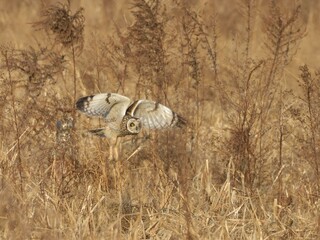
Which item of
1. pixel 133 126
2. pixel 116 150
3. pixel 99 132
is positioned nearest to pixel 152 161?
pixel 116 150

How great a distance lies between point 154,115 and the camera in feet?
18.5

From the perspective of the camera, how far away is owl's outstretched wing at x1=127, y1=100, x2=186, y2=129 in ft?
18.4

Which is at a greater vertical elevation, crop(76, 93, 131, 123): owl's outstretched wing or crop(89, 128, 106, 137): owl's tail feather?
crop(76, 93, 131, 123): owl's outstretched wing

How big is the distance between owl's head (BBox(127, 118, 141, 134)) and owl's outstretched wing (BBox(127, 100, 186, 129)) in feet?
0.17

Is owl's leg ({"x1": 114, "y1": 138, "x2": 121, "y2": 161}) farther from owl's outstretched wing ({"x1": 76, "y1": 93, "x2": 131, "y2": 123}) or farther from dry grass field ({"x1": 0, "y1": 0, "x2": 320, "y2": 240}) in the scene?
owl's outstretched wing ({"x1": 76, "y1": 93, "x2": 131, "y2": 123})

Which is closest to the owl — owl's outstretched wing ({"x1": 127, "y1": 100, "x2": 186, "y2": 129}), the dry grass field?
owl's outstretched wing ({"x1": 127, "y1": 100, "x2": 186, "y2": 129})

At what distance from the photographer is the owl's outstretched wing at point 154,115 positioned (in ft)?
18.4

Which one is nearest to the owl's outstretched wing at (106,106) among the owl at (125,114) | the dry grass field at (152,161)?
the owl at (125,114)

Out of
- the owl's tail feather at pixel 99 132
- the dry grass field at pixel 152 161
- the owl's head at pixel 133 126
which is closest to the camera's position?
the dry grass field at pixel 152 161

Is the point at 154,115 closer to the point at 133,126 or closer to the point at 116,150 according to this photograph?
the point at 133,126

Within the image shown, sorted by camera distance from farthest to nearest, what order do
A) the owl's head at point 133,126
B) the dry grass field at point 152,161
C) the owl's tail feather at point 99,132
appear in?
the owl's tail feather at point 99,132
the owl's head at point 133,126
the dry grass field at point 152,161

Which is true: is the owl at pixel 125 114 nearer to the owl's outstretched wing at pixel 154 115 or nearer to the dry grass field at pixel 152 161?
the owl's outstretched wing at pixel 154 115

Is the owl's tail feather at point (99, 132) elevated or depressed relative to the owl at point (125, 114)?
depressed

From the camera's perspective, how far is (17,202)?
5.17 m
